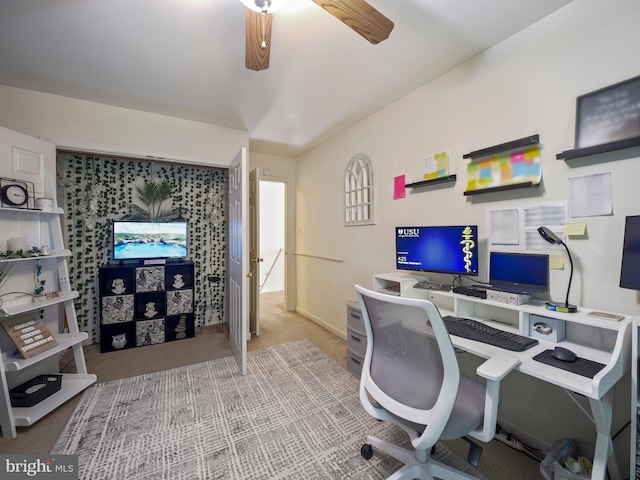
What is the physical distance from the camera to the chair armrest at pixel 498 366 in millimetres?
1036

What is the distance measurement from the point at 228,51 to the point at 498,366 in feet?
7.70

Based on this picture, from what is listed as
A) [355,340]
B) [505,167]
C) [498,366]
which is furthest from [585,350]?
[355,340]

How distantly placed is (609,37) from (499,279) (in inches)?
52.4

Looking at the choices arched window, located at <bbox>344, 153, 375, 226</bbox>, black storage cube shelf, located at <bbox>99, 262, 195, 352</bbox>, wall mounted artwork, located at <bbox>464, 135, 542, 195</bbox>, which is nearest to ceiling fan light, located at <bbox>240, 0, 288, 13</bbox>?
wall mounted artwork, located at <bbox>464, 135, 542, 195</bbox>

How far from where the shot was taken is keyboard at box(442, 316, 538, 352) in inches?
51.4

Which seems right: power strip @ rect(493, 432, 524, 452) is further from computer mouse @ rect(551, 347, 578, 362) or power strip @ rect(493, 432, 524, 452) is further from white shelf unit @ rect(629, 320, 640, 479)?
computer mouse @ rect(551, 347, 578, 362)

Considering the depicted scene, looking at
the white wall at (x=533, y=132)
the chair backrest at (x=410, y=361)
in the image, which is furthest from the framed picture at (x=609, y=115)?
the chair backrest at (x=410, y=361)

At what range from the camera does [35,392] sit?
1.86 meters

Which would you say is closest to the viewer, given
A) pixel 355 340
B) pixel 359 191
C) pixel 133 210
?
pixel 355 340

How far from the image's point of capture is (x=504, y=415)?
1743mm

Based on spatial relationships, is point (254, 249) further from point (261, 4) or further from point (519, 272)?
point (519, 272)

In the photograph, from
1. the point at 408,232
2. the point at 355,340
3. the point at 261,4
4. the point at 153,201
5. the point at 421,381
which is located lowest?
the point at 355,340

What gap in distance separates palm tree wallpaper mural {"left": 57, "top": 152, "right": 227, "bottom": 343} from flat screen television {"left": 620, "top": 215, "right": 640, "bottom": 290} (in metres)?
3.69

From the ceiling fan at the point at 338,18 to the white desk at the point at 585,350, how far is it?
155 centimetres
